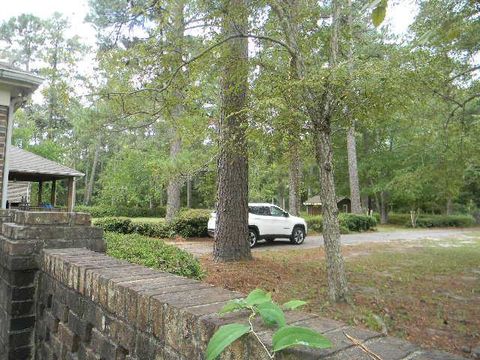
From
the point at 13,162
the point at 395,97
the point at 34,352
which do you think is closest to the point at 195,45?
the point at 395,97

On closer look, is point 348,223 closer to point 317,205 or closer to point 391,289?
point 391,289

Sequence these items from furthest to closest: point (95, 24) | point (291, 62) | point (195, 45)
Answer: point (95, 24) < point (195, 45) < point (291, 62)

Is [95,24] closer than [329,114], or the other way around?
[329,114]

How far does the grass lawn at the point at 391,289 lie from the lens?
17.4ft

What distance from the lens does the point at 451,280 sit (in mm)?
8797

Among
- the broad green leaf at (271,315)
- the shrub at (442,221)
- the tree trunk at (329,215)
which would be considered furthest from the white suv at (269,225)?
the shrub at (442,221)

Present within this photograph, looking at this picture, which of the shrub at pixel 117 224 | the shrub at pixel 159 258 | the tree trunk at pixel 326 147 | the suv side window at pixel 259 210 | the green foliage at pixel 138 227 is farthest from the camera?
the green foliage at pixel 138 227

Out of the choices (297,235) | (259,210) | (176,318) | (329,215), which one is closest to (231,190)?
(329,215)

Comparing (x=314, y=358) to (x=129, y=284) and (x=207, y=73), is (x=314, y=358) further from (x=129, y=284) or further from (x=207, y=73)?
(x=207, y=73)

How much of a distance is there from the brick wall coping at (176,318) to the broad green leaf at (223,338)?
0.19ft

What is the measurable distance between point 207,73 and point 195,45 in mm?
619

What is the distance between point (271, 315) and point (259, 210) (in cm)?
1371

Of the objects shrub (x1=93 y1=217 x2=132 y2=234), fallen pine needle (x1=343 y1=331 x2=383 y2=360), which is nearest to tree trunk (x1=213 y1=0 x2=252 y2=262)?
fallen pine needle (x1=343 y1=331 x2=383 y2=360)

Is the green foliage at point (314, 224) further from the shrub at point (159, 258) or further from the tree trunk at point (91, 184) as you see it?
the tree trunk at point (91, 184)
